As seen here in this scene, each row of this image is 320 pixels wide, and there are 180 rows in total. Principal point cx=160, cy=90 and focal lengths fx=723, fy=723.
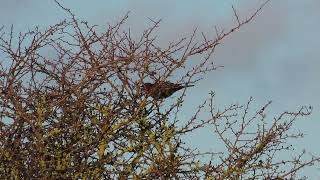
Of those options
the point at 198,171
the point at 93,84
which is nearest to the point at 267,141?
the point at 198,171

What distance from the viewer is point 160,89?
6.50m

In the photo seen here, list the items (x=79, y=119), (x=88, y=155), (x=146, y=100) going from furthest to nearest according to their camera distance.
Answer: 1. (x=146, y=100)
2. (x=79, y=119)
3. (x=88, y=155)

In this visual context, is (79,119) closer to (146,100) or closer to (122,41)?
(146,100)

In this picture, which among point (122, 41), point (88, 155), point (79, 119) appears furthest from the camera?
point (122, 41)

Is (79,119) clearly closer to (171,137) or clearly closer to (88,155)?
(88,155)

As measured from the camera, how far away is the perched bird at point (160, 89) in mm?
6480

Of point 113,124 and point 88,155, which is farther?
point 113,124

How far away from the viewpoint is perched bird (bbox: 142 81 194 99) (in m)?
6.48

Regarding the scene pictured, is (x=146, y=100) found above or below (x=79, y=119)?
above

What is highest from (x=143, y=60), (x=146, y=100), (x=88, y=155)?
(x=143, y=60)

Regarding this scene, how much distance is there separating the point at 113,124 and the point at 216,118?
1.52 meters

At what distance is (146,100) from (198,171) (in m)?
0.84

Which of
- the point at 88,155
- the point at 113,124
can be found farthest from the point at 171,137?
the point at 88,155

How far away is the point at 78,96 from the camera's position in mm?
6012
